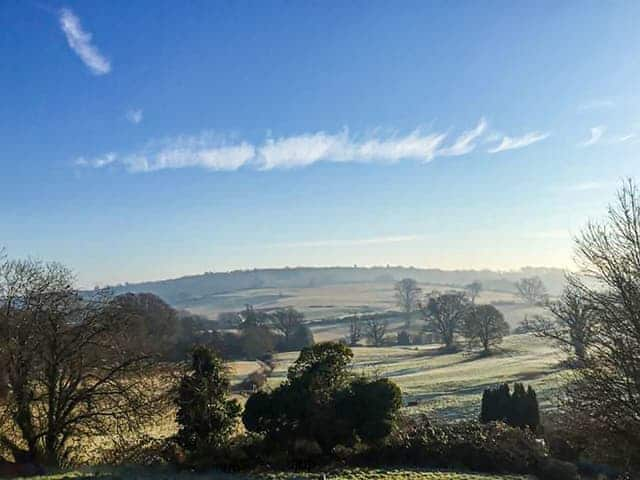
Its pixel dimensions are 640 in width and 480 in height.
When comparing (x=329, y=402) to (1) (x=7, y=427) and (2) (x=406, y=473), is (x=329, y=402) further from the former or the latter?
(1) (x=7, y=427)

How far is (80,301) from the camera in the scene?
911 inches

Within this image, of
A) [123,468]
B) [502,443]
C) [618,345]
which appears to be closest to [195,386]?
[123,468]

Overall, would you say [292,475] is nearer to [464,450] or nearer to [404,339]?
[464,450]

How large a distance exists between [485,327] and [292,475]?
175ft

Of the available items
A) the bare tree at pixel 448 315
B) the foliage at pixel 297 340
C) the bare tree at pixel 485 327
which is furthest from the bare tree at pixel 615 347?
the foliage at pixel 297 340

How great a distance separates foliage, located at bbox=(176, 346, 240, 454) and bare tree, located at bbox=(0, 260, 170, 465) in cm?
205

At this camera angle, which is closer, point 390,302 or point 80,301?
point 80,301

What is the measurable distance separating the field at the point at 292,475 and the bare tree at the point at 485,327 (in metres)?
49.2

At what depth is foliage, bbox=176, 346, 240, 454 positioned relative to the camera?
21.0 m

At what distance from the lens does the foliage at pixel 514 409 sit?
84.7ft

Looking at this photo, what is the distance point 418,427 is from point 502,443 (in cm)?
355

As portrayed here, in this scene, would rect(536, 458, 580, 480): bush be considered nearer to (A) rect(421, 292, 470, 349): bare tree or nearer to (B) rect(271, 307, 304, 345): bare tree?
(A) rect(421, 292, 470, 349): bare tree

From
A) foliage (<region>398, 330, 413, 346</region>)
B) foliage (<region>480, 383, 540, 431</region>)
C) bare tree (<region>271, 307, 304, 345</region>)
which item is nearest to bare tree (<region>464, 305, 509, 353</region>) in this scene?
foliage (<region>398, 330, 413, 346</region>)

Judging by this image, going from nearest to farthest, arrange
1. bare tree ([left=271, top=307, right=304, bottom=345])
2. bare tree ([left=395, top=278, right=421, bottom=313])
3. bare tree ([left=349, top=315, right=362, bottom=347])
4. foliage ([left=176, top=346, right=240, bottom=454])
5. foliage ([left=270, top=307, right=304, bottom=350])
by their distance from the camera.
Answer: foliage ([left=176, top=346, right=240, bottom=454]) → foliage ([left=270, top=307, right=304, bottom=350]) → bare tree ([left=271, top=307, right=304, bottom=345]) → bare tree ([left=349, top=315, right=362, bottom=347]) → bare tree ([left=395, top=278, right=421, bottom=313])
